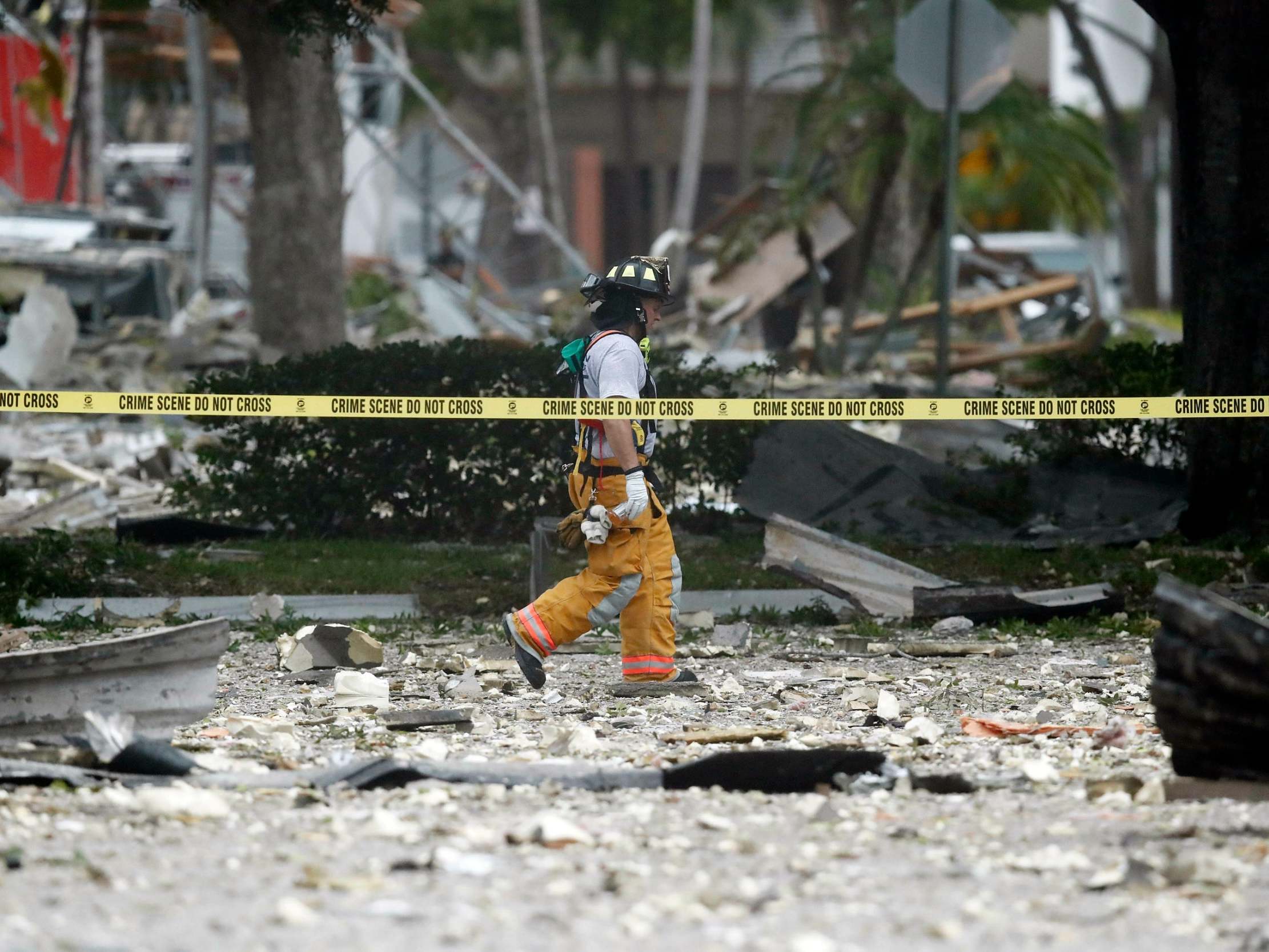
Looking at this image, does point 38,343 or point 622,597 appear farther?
point 38,343

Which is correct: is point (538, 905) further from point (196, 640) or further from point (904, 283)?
point (904, 283)

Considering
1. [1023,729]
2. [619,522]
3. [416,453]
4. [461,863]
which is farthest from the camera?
[416,453]

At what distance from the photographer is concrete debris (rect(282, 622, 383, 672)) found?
24.7ft

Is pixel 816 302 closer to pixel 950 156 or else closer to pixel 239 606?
pixel 950 156

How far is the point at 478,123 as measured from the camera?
4966cm

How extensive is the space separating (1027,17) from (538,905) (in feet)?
146

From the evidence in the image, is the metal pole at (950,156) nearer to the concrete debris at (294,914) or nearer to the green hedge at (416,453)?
the green hedge at (416,453)

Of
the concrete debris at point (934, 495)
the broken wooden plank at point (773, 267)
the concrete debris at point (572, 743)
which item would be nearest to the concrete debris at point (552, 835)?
the concrete debris at point (572, 743)

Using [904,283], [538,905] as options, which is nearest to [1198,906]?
[538,905]

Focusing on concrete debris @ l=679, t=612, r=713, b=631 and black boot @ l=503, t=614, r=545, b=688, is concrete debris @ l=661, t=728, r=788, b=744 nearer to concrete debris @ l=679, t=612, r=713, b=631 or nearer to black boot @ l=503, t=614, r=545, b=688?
black boot @ l=503, t=614, r=545, b=688

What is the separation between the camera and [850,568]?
8.66 meters

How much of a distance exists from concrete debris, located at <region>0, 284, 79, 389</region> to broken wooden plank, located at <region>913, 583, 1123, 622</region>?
8946 mm

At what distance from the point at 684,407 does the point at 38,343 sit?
904 centimetres

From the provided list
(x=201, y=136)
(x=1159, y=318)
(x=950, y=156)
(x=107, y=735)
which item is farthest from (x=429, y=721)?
(x=1159, y=318)
